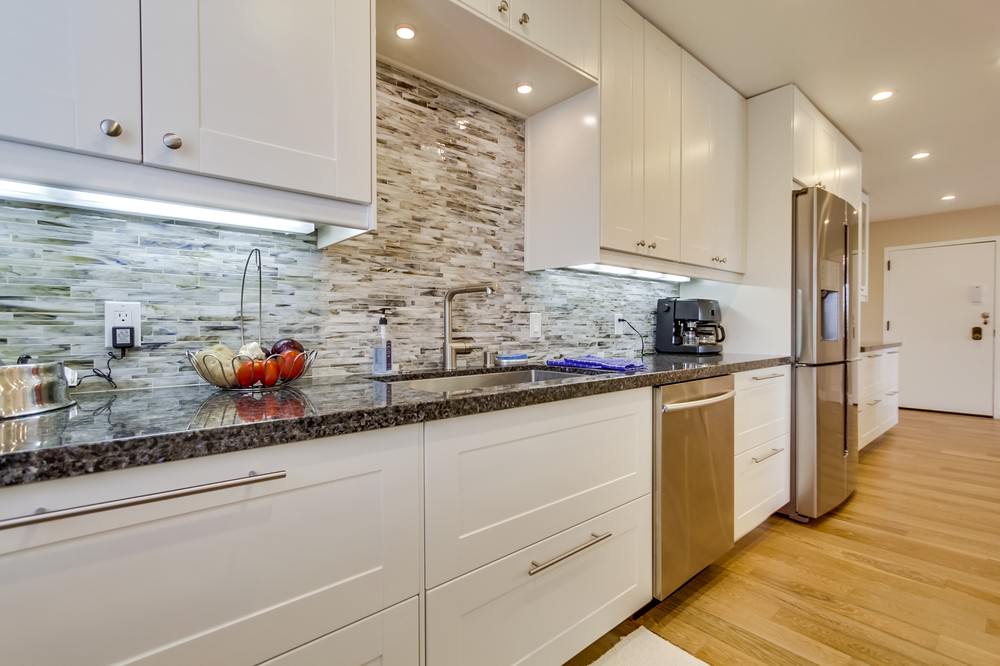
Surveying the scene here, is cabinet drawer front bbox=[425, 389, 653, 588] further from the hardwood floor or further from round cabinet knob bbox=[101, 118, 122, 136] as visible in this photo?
round cabinet knob bbox=[101, 118, 122, 136]

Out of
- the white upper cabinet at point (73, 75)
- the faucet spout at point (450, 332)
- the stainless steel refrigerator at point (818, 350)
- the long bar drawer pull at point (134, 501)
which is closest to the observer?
the long bar drawer pull at point (134, 501)

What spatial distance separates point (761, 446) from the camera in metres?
2.36

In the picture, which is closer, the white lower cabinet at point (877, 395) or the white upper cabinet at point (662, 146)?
the white upper cabinet at point (662, 146)

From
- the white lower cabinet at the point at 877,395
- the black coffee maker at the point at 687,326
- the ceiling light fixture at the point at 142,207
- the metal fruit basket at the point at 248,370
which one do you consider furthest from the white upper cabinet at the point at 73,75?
the white lower cabinet at the point at 877,395

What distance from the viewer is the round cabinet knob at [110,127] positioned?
2.89ft

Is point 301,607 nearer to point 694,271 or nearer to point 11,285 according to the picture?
point 11,285

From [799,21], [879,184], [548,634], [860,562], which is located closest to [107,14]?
[548,634]

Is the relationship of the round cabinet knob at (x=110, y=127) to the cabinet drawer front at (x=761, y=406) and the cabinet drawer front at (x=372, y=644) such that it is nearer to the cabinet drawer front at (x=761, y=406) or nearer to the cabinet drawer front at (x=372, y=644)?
the cabinet drawer front at (x=372, y=644)

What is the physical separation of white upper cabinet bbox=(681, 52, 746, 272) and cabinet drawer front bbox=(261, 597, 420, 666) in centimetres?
209

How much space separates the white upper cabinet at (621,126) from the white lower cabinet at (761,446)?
35.1 inches

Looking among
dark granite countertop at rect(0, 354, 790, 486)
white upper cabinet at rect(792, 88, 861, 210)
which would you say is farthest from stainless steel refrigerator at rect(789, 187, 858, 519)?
dark granite countertop at rect(0, 354, 790, 486)

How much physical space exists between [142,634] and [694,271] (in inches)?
102

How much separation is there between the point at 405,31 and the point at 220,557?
1.59m

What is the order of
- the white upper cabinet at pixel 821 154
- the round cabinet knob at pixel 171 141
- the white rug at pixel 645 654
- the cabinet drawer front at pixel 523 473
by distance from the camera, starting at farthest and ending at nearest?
the white upper cabinet at pixel 821 154 → the white rug at pixel 645 654 → the cabinet drawer front at pixel 523 473 → the round cabinet knob at pixel 171 141
